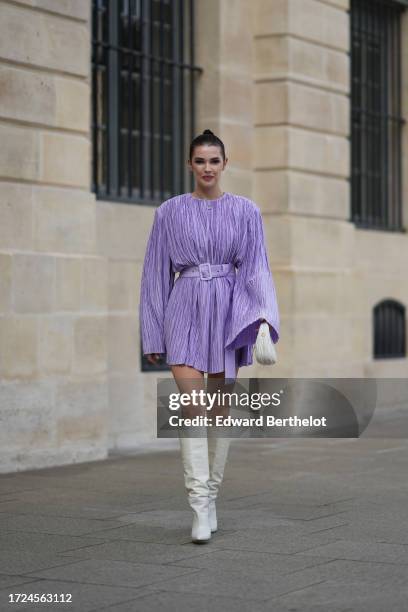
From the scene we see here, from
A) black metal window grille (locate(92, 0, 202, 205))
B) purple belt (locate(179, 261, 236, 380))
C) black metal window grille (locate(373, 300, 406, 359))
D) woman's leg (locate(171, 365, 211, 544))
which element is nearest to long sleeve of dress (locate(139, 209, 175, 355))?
purple belt (locate(179, 261, 236, 380))

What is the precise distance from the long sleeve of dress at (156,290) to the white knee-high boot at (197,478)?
543mm

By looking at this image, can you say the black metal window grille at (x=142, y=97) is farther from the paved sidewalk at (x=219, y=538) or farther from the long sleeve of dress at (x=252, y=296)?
the long sleeve of dress at (x=252, y=296)

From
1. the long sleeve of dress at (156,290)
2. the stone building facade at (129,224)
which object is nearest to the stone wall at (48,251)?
the stone building facade at (129,224)

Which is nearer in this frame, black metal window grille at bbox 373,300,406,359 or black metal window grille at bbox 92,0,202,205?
black metal window grille at bbox 92,0,202,205

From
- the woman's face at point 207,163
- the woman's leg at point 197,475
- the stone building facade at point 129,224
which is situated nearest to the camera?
the woman's leg at point 197,475

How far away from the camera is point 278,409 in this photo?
12883 mm

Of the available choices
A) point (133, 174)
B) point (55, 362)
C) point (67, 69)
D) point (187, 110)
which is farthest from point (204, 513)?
point (187, 110)

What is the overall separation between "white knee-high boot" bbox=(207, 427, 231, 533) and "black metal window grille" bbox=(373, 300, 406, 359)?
839cm

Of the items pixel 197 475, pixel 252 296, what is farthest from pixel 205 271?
pixel 197 475

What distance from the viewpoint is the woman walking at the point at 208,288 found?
21.8 ft

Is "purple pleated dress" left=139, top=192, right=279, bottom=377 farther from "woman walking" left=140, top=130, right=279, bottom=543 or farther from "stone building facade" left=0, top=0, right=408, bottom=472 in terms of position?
"stone building facade" left=0, top=0, right=408, bottom=472

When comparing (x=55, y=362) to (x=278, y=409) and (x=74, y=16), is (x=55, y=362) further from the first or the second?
(x=278, y=409)

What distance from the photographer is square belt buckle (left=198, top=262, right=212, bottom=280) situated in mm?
6688

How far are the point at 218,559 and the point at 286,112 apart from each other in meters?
7.37
